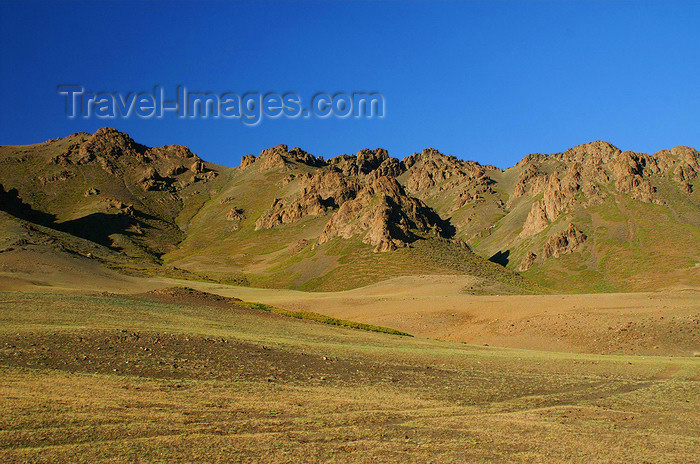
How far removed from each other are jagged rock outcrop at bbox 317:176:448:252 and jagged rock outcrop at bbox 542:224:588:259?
49.5m

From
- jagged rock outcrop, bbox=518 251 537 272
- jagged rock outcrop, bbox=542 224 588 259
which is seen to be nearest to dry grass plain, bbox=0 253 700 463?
jagged rock outcrop, bbox=518 251 537 272

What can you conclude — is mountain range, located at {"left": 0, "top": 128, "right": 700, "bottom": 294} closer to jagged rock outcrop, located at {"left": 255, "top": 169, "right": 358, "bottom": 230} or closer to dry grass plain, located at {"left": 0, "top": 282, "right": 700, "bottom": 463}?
jagged rock outcrop, located at {"left": 255, "top": 169, "right": 358, "bottom": 230}

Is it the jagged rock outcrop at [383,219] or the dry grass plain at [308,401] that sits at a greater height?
the jagged rock outcrop at [383,219]

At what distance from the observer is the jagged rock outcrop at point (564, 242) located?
536ft

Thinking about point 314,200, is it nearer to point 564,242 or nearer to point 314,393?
point 564,242

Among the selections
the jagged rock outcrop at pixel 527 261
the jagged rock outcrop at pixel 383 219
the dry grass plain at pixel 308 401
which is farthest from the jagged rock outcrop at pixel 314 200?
the dry grass plain at pixel 308 401

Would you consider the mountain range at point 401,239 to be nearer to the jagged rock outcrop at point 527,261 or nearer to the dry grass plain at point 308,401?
the jagged rock outcrop at point 527,261

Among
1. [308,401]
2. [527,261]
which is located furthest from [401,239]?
[308,401]

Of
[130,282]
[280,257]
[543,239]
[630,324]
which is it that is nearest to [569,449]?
[630,324]

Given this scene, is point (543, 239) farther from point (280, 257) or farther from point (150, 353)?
point (150, 353)

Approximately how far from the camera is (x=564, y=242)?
164375mm

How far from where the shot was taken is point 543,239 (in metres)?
175

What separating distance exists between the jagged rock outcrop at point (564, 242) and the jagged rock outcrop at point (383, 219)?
4951 centimetres

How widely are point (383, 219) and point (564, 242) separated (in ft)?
262
